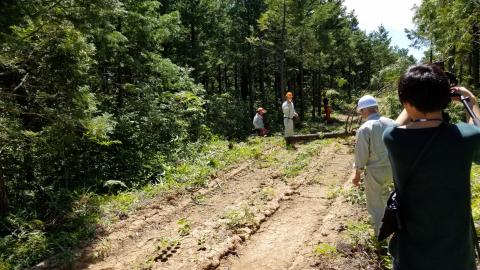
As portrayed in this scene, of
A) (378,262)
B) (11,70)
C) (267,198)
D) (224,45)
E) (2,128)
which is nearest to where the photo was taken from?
(378,262)

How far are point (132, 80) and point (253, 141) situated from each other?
18.7 ft

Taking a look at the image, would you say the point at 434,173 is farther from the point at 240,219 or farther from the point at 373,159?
the point at 240,219

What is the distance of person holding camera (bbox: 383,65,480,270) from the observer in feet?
7.32

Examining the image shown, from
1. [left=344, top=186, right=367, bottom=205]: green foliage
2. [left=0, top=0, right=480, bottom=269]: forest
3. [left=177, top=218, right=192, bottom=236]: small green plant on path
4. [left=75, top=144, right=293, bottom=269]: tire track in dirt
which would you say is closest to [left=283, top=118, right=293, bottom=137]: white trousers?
[left=0, top=0, right=480, bottom=269]: forest

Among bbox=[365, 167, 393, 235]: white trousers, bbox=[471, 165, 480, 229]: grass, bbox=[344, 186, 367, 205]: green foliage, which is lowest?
bbox=[344, 186, 367, 205]: green foliage

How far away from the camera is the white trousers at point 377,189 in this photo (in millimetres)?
5496

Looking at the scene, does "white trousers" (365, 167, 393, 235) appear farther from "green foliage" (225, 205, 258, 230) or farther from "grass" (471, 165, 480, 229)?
"green foliage" (225, 205, 258, 230)

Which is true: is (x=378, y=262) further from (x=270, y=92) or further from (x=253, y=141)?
(x=270, y=92)

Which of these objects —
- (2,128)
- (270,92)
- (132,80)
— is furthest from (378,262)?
(270,92)

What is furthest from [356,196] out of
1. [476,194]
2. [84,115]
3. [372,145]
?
[84,115]

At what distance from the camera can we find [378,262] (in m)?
5.50

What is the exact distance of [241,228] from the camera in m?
7.07

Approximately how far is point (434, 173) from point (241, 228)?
201 inches

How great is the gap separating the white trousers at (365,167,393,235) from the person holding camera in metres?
3.17
